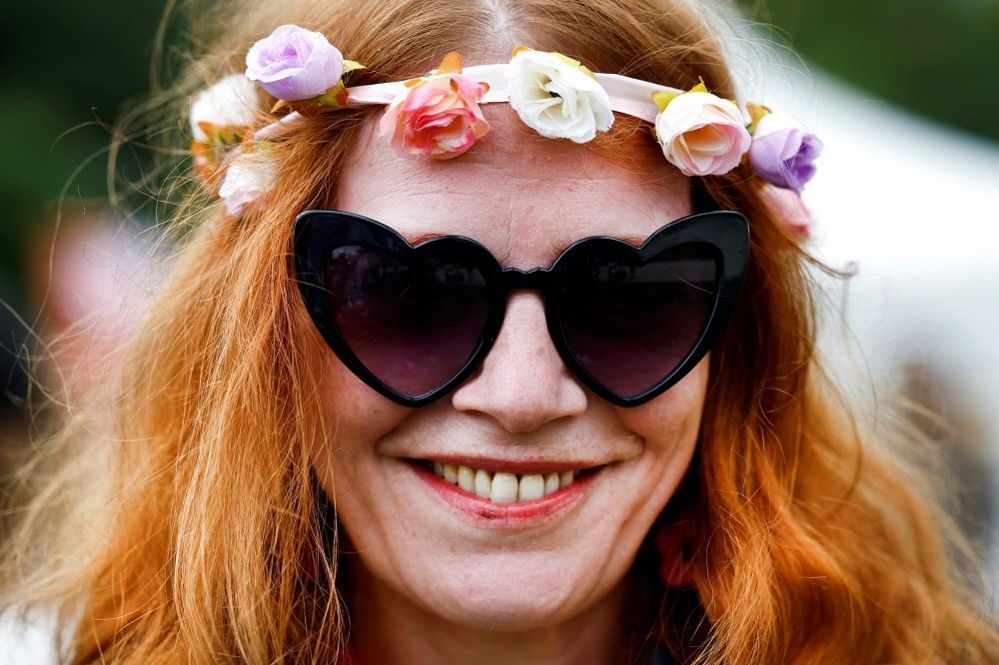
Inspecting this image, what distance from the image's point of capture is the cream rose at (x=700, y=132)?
5.24 feet

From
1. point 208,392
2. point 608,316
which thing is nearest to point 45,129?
point 208,392

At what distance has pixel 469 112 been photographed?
1.50 metres

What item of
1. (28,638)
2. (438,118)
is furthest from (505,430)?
(28,638)

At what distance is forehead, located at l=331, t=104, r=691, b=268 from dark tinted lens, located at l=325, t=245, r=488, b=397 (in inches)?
2.5

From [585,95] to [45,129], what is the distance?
686cm

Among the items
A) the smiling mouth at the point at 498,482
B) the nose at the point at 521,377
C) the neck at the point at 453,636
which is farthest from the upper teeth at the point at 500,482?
the neck at the point at 453,636

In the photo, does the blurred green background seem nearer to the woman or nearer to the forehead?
the woman

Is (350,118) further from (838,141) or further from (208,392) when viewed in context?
(838,141)

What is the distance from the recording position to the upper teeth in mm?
1580

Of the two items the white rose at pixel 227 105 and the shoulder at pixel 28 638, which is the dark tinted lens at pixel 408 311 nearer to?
the white rose at pixel 227 105

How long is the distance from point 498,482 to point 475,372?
185mm

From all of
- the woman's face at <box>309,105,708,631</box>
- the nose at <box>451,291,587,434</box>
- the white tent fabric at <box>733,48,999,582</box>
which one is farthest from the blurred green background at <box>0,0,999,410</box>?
the nose at <box>451,291,587,434</box>

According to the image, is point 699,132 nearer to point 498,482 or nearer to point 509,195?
point 509,195

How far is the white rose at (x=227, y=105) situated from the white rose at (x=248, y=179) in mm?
Result: 112
